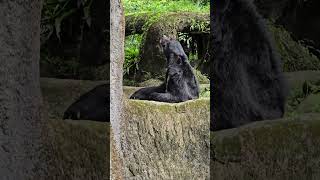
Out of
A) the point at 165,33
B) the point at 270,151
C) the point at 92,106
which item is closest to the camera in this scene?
the point at 270,151

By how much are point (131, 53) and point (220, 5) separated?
24.0 inches

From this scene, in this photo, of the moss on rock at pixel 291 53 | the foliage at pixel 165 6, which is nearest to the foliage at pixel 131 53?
the foliage at pixel 165 6

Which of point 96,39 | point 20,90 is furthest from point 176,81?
point 20,90

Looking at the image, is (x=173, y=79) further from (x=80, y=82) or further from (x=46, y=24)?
(x=46, y=24)

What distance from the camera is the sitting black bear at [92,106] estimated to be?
3.32 metres

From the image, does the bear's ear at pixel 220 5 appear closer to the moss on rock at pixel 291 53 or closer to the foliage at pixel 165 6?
the foliage at pixel 165 6

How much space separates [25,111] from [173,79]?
911 mm

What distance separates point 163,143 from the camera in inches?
122

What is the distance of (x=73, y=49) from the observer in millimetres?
3436

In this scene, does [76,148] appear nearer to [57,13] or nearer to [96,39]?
[96,39]

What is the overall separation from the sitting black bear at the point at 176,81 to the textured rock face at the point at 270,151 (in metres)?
0.31

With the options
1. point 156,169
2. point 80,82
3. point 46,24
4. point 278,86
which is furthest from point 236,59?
point 46,24

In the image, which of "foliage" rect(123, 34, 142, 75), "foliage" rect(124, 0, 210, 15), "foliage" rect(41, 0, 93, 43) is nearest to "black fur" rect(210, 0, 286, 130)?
"foliage" rect(124, 0, 210, 15)

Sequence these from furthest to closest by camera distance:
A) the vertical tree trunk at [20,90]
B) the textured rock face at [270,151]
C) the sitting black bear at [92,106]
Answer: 1. the sitting black bear at [92,106]
2. the textured rock face at [270,151]
3. the vertical tree trunk at [20,90]
